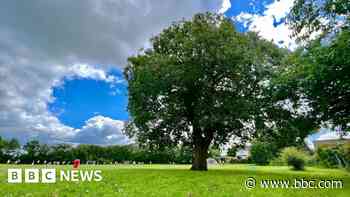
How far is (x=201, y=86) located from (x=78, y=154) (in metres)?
32.9

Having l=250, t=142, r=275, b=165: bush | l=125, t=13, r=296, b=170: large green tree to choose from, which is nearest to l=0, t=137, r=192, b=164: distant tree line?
l=250, t=142, r=275, b=165: bush

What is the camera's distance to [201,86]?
2300 cm

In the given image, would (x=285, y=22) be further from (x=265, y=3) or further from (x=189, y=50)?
(x=189, y=50)

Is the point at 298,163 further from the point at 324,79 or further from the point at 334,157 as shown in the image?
the point at 324,79

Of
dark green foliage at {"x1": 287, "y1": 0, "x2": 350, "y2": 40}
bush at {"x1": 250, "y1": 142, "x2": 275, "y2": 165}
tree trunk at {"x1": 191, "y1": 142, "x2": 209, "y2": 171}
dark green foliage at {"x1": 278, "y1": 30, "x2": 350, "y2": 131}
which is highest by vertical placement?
dark green foliage at {"x1": 287, "y1": 0, "x2": 350, "y2": 40}

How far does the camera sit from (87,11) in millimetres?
14914

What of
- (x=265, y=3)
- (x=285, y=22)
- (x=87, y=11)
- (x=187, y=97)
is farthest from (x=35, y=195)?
(x=187, y=97)

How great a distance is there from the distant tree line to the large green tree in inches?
759

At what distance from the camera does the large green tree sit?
A: 70.1ft

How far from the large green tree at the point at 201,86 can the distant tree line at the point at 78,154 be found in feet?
63.2

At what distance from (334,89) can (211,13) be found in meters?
12.0

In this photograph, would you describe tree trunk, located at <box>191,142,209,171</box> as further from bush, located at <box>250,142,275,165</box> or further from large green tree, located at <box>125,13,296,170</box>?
bush, located at <box>250,142,275,165</box>

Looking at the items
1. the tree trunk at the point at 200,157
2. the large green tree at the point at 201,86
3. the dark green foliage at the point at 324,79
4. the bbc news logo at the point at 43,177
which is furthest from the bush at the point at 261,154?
the bbc news logo at the point at 43,177

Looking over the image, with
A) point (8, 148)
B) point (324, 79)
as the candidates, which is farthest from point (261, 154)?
point (8, 148)
